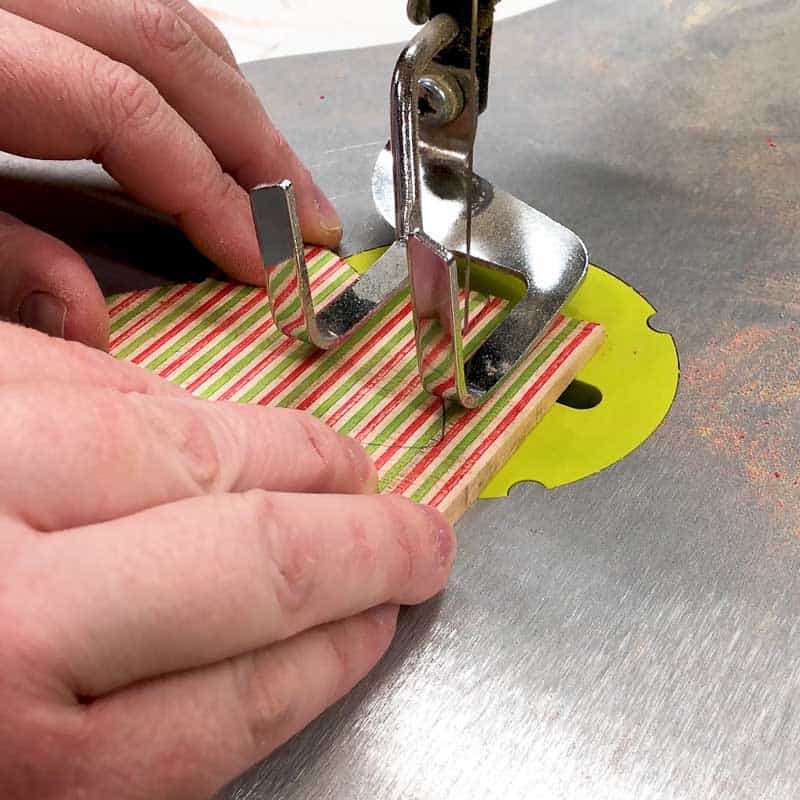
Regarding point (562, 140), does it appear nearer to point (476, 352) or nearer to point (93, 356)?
point (476, 352)

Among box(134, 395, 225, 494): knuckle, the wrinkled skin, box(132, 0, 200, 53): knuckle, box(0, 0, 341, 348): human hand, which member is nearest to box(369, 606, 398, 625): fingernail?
the wrinkled skin

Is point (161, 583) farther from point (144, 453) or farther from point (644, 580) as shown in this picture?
point (644, 580)

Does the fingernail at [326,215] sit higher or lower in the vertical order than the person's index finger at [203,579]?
lower

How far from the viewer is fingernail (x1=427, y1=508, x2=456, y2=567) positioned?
49cm

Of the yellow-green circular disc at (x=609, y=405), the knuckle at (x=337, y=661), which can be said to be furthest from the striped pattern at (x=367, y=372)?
the knuckle at (x=337, y=661)

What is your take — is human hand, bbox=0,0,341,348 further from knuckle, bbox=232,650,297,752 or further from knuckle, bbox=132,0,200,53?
knuckle, bbox=232,650,297,752

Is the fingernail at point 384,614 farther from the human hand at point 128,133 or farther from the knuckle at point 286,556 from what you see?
the human hand at point 128,133

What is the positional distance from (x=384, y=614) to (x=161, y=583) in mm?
145

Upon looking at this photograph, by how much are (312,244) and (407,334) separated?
15cm

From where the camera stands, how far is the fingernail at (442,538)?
1.60 ft

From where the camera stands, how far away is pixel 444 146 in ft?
2.20

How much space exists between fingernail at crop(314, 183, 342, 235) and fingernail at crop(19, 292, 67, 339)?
0.23 meters

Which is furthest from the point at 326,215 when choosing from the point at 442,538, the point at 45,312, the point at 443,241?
the point at 442,538

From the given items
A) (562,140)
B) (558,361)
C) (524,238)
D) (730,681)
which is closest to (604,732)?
(730,681)
